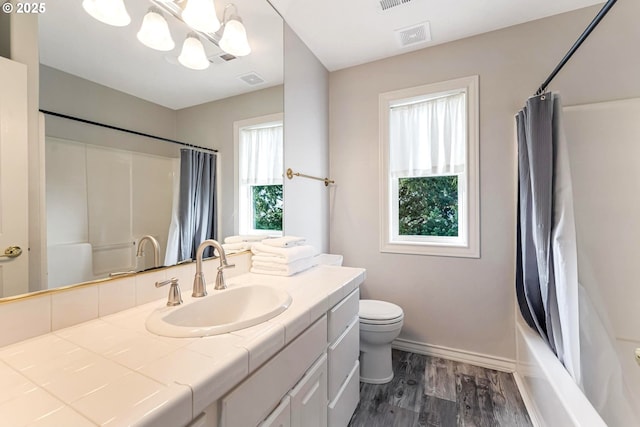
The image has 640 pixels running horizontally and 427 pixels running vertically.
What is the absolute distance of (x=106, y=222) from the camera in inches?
38.3

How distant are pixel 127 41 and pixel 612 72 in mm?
2597

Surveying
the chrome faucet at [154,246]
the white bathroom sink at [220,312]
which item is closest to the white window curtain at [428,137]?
the white bathroom sink at [220,312]

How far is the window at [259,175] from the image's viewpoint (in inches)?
63.0

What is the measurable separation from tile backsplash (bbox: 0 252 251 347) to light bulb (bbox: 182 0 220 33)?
1101mm

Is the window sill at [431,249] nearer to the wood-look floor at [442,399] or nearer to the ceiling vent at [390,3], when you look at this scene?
the wood-look floor at [442,399]

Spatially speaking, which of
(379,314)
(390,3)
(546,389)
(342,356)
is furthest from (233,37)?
(546,389)

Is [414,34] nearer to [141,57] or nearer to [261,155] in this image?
[261,155]

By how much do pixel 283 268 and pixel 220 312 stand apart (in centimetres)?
42

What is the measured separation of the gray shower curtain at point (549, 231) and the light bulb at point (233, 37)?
64.5 inches

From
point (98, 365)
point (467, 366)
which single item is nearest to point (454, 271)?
point (467, 366)

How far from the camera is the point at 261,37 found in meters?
1.70

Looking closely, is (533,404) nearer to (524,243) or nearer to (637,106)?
(524,243)

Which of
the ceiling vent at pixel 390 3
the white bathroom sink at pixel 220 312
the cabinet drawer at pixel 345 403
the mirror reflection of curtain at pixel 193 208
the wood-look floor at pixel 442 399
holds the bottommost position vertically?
the wood-look floor at pixel 442 399

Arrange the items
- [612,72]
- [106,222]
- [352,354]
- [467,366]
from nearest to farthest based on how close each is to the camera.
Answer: [106,222] → [352,354] → [612,72] → [467,366]
